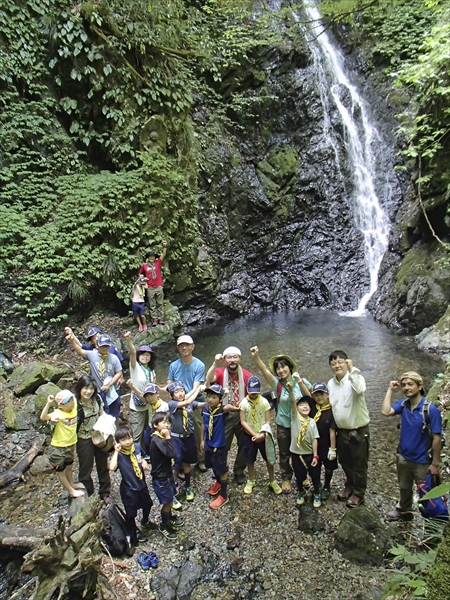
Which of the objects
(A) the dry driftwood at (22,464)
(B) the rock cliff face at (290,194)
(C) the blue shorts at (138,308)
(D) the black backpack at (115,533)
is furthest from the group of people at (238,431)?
(B) the rock cliff face at (290,194)

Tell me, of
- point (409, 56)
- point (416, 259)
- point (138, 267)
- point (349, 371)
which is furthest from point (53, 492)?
point (409, 56)

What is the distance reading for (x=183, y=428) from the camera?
15.8 feet

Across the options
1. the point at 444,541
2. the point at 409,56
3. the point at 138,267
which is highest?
the point at 409,56

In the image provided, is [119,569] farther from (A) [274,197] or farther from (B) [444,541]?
(A) [274,197]

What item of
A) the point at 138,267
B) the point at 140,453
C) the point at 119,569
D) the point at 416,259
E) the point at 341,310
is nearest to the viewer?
the point at 119,569

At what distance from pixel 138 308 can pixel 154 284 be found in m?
0.91

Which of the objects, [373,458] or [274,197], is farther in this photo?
[274,197]

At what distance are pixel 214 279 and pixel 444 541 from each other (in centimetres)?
1264

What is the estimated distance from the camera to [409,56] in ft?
59.2

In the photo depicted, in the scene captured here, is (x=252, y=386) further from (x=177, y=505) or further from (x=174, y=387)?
(x=177, y=505)

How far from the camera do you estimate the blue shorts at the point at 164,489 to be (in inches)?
165

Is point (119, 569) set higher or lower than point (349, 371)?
lower

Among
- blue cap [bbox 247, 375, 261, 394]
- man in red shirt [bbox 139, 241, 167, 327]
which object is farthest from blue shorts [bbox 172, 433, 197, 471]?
man in red shirt [bbox 139, 241, 167, 327]

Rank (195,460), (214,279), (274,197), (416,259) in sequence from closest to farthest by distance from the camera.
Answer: (195,460) < (416,259) < (214,279) < (274,197)
